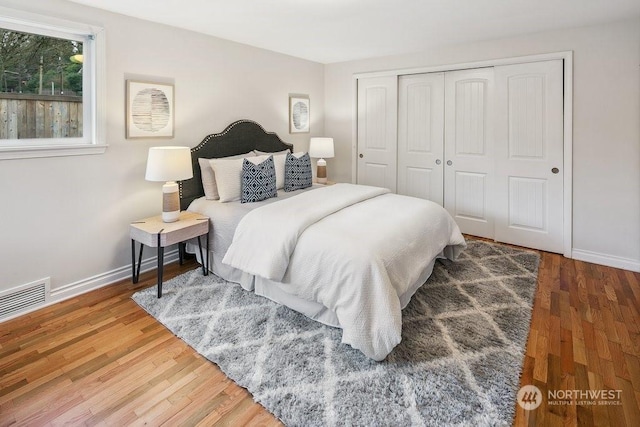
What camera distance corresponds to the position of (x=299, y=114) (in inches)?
191

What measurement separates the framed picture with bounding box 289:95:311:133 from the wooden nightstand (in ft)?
7.02

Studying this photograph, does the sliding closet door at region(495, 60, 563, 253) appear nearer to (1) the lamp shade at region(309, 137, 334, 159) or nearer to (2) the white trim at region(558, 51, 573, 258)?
(2) the white trim at region(558, 51, 573, 258)

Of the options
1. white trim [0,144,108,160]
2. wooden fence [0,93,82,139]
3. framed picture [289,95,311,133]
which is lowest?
white trim [0,144,108,160]

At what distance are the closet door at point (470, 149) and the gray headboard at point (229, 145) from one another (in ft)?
6.79

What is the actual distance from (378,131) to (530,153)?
73.3 inches

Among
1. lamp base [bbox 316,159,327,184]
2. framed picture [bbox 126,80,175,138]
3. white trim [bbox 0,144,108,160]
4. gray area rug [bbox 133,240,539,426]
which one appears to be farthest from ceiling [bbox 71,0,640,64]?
gray area rug [bbox 133,240,539,426]

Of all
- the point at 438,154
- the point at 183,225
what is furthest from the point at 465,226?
the point at 183,225

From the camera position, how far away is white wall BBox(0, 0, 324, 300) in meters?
2.49

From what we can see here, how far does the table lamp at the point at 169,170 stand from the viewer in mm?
2820

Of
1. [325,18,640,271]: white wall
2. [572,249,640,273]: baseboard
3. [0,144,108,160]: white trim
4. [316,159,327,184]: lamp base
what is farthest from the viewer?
[316,159,327,184]: lamp base

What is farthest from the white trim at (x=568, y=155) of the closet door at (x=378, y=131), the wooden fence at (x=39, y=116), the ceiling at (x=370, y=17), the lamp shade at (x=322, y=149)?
the wooden fence at (x=39, y=116)

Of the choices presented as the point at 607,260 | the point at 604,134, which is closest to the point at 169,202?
the point at 604,134

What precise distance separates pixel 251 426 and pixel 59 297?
6.80ft

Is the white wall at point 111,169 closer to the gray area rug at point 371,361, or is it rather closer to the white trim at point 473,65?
the gray area rug at point 371,361
